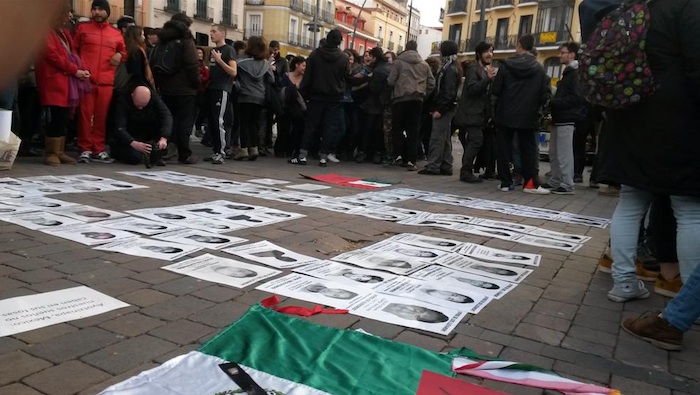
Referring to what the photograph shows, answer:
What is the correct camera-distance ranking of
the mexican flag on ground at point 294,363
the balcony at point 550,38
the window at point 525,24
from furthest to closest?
the window at point 525,24
the balcony at point 550,38
the mexican flag on ground at point 294,363

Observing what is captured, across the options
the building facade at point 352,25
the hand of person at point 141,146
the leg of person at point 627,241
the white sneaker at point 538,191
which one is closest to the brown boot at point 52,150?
the hand of person at point 141,146

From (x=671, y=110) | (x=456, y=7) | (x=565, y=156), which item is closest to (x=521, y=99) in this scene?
(x=565, y=156)

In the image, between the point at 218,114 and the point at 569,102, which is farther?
the point at 218,114

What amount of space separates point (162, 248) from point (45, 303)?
3.33 ft

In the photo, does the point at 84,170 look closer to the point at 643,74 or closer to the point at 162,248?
the point at 162,248

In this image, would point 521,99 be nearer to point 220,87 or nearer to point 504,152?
point 504,152

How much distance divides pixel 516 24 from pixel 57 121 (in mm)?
45642

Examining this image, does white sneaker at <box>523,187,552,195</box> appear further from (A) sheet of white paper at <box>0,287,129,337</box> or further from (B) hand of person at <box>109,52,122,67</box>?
(A) sheet of white paper at <box>0,287,129,337</box>

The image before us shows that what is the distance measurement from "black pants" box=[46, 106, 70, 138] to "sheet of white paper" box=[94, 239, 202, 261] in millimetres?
3585

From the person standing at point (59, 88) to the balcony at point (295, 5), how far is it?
169 feet

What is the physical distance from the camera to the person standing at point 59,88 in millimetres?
6262

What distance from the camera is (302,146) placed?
8789mm

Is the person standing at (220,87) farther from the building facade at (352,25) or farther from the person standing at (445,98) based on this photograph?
the building facade at (352,25)

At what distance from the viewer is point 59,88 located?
6320mm
